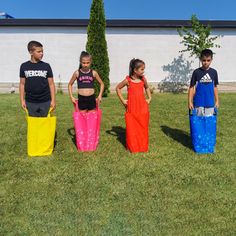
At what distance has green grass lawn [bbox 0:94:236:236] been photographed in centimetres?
348

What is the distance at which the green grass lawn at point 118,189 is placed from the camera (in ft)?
11.4

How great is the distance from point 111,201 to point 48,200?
2.57ft

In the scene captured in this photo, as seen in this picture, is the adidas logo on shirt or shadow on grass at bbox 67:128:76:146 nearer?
the adidas logo on shirt

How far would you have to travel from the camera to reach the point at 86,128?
5938 millimetres

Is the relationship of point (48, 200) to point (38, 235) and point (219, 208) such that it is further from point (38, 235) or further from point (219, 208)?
point (219, 208)

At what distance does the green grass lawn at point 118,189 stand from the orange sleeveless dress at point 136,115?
306 millimetres

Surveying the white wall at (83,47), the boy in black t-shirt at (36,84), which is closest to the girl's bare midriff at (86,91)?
the boy in black t-shirt at (36,84)

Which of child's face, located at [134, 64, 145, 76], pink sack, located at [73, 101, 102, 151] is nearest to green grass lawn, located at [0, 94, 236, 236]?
pink sack, located at [73, 101, 102, 151]

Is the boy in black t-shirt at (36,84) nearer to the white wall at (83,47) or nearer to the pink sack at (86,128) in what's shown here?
the pink sack at (86,128)

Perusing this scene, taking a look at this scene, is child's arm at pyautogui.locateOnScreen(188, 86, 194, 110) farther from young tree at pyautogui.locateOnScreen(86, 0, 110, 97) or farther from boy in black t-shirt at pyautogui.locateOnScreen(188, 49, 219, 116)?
young tree at pyautogui.locateOnScreen(86, 0, 110, 97)

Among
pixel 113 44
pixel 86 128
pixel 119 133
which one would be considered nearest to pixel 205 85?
pixel 86 128

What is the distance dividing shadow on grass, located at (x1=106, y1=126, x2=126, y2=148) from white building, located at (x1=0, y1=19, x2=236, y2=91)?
809cm

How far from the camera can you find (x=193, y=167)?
16.9ft

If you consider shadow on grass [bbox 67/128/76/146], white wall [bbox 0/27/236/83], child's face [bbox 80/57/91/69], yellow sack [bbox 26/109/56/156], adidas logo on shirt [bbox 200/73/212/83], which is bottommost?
shadow on grass [bbox 67/128/76/146]
